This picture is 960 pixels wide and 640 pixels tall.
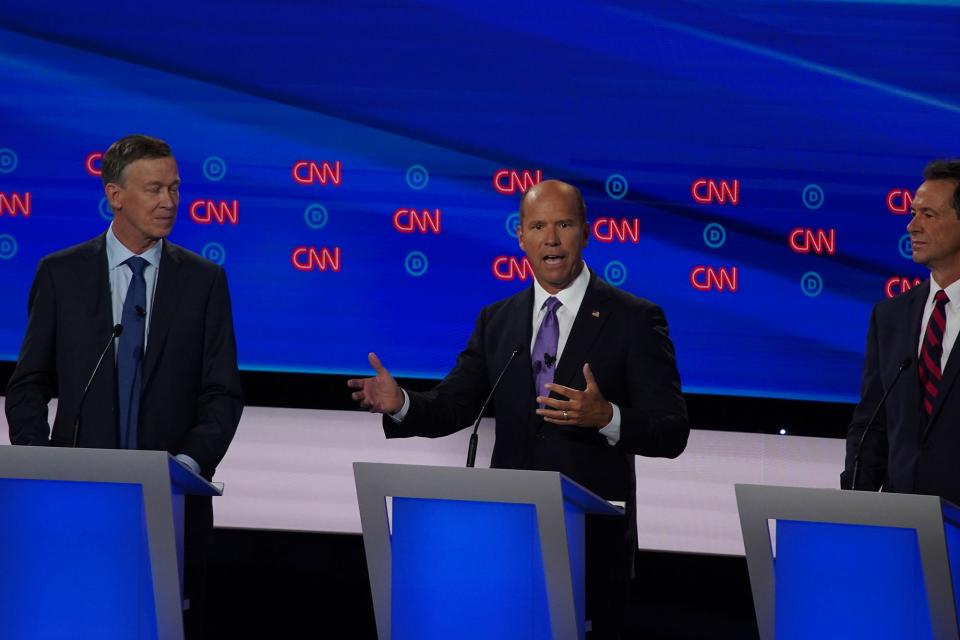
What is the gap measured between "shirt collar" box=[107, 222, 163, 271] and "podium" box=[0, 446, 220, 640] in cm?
91

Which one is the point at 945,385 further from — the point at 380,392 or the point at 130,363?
the point at 130,363

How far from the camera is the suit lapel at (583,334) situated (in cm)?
375

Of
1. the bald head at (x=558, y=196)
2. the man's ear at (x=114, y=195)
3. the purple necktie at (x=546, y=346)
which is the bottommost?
the purple necktie at (x=546, y=346)

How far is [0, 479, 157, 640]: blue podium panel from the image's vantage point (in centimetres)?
297

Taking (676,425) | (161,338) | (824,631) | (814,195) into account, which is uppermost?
(814,195)

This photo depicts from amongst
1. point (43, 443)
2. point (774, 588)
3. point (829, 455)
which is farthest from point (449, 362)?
point (774, 588)

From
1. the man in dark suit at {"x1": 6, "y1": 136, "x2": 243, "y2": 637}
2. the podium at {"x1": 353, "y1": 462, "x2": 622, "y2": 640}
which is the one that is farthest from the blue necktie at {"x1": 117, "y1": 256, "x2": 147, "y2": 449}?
the podium at {"x1": 353, "y1": 462, "x2": 622, "y2": 640}

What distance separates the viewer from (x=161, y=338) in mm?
3723

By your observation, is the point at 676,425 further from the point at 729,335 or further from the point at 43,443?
the point at 43,443

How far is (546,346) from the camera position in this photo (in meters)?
3.84

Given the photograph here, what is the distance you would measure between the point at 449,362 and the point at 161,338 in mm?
1387

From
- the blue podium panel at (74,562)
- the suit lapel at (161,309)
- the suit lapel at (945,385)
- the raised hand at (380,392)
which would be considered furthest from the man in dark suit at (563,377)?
the blue podium panel at (74,562)

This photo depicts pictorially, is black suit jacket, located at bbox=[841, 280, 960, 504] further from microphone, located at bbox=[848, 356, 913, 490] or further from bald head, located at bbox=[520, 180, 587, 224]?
bald head, located at bbox=[520, 180, 587, 224]

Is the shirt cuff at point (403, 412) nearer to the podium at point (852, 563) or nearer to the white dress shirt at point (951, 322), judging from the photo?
the podium at point (852, 563)
